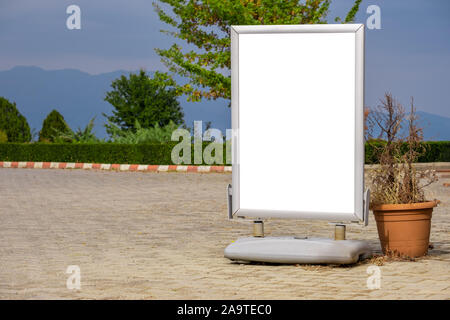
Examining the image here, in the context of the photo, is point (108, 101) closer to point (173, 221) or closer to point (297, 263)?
point (173, 221)

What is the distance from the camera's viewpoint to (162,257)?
780 centimetres

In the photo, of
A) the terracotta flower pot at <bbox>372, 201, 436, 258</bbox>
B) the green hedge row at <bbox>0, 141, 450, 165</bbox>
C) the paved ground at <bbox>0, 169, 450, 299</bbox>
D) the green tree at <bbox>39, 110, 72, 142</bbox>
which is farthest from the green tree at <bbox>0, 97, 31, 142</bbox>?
the terracotta flower pot at <bbox>372, 201, 436, 258</bbox>

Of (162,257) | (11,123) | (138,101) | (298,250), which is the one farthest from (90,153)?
(298,250)

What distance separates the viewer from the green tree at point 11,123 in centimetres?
3509

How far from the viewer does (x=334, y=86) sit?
7059 mm

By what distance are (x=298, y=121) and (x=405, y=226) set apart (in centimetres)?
154

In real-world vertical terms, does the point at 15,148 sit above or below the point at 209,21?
below

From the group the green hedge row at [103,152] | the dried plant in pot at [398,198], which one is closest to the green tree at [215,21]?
the green hedge row at [103,152]

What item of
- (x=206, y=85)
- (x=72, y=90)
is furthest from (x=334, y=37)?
(x=72, y=90)

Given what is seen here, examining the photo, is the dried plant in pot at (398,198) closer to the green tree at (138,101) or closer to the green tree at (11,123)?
the green tree at (11,123)

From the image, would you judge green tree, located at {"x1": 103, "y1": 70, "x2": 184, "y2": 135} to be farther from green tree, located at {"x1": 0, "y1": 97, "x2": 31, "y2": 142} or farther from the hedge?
the hedge

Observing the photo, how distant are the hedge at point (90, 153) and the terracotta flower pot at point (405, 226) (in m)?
19.1
